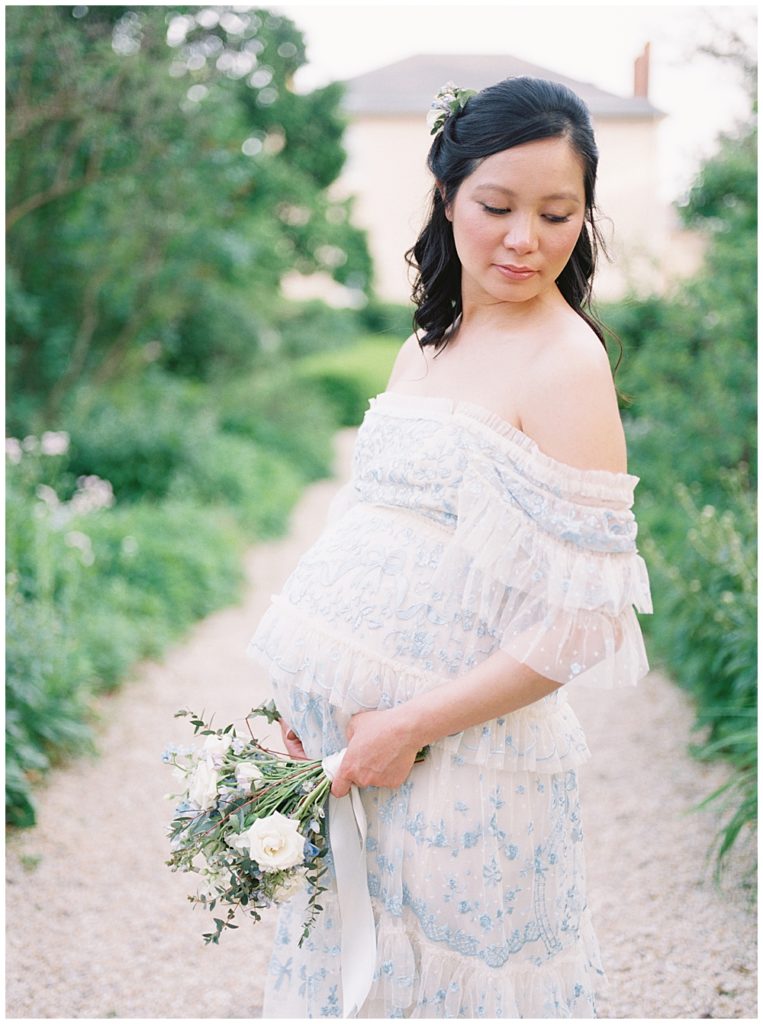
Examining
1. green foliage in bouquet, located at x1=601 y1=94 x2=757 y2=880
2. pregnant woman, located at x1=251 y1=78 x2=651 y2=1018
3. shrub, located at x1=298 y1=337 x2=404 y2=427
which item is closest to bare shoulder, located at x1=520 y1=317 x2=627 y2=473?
pregnant woman, located at x1=251 y1=78 x2=651 y2=1018

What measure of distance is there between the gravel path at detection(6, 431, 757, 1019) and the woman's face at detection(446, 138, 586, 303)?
2107mm

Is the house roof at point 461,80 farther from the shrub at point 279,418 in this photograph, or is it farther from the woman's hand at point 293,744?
the shrub at point 279,418

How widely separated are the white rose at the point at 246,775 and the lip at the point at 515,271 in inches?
36.3

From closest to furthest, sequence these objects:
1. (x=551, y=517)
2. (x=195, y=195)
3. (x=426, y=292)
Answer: (x=551, y=517), (x=426, y=292), (x=195, y=195)

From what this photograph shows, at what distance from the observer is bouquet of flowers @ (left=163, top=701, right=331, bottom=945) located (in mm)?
1601

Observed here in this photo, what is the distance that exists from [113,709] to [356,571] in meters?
3.56

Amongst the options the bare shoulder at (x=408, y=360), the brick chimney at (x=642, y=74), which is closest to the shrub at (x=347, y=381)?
the brick chimney at (x=642, y=74)

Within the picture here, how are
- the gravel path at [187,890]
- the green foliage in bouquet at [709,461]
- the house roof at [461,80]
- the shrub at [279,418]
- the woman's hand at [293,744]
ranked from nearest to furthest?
the woman's hand at [293,744] < the house roof at [461,80] < the gravel path at [187,890] < the green foliage in bouquet at [709,461] < the shrub at [279,418]

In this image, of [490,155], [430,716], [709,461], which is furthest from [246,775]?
[709,461]

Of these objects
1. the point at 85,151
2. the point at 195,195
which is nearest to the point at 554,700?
the point at 85,151

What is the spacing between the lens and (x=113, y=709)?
4895 mm

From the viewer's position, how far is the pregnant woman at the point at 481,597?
1.51 meters

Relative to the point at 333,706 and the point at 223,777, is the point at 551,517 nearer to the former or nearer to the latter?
the point at 333,706

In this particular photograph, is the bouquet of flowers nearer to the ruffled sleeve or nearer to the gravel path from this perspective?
the ruffled sleeve
